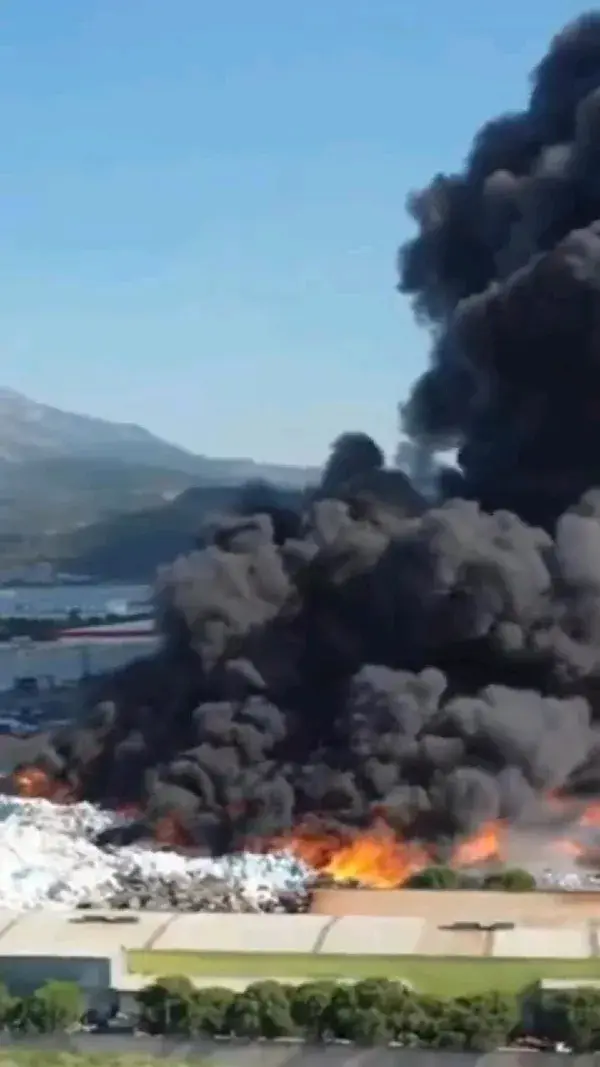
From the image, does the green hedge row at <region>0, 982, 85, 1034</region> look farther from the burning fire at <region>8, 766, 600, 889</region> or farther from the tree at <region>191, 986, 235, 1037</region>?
the burning fire at <region>8, 766, 600, 889</region>

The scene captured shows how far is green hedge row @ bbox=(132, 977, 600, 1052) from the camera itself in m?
22.5

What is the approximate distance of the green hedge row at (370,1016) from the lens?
22.5 meters

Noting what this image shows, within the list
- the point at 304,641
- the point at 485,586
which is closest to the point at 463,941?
the point at 485,586

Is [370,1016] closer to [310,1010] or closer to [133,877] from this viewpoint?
[310,1010]

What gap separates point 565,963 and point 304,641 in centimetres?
1745

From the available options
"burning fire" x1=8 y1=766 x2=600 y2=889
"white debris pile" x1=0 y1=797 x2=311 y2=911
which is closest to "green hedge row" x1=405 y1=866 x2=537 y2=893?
"burning fire" x1=8 y1=766 x2=600 y2=889

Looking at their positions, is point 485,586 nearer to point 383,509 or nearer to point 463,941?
Result: point 383,509

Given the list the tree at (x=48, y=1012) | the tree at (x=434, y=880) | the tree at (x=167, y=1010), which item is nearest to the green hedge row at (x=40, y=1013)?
the tree at (x=48, y=1012)

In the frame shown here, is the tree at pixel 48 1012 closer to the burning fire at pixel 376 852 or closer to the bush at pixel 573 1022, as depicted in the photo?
the bush at pixel 573 1022

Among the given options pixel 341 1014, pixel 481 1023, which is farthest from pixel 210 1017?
pixel 481 1023

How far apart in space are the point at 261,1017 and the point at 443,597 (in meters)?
17.8

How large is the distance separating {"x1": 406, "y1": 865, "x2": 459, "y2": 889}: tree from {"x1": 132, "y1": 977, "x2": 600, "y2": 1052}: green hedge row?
30.9 ft

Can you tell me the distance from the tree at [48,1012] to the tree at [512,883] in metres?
11.4

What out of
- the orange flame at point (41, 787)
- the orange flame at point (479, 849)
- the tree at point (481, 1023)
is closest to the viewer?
the tree at point (481, 1023)
